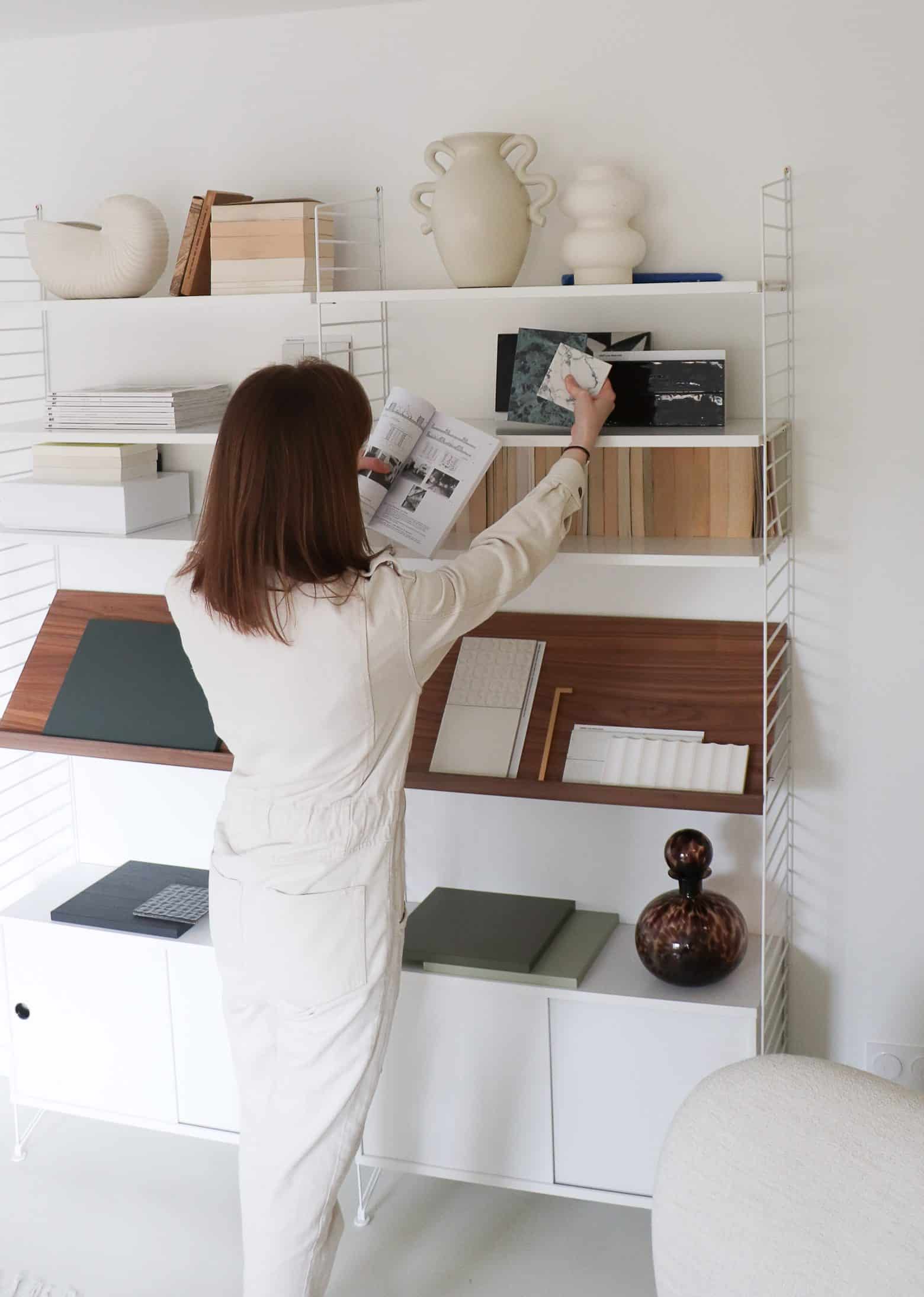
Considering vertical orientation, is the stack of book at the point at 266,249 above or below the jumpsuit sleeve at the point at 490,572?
above

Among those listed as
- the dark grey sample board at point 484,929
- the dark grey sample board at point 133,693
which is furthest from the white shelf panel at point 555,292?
the dark grey sample board at point 484,929

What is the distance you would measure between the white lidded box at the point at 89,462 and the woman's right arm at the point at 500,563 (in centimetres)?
90

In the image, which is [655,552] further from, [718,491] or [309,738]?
[309,738]

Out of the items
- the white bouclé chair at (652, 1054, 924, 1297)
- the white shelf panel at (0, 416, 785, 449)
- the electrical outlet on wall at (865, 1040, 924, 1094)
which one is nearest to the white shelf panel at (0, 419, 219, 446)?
the white shelf panel at (0, 416, 785, 449)

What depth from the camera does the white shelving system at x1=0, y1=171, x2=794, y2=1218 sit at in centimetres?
219

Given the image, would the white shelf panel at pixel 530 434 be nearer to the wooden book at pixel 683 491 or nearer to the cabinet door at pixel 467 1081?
the wooden book at pixel 683 491

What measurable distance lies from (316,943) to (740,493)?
1069mm

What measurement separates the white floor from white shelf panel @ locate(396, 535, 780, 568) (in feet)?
4.16

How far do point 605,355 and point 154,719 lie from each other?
1.15 meters

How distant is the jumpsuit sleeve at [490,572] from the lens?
6.22ft

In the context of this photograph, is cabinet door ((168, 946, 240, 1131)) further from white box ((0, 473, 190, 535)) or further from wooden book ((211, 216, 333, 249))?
wooden book ((211, 216, 333, 249))

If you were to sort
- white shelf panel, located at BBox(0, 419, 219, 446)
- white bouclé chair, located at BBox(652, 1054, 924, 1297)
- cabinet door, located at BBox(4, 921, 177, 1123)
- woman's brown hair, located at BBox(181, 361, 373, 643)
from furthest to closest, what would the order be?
cabinet door, located at BBox(4, 921, 177, 1123) < white shelf panel, located at BBox(0, 419, 219, 446) < woman's brown hair, located at BBox(181, 361, 373, 643) < white bouclé chair, located at BBox(652, 1054, 924, 1297)

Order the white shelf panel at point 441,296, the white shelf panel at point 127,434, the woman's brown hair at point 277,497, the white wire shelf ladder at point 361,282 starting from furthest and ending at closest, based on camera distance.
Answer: the white wire shelf ladder at point 361,282 → the white shelf panel at point 127,434 → the white shelf panel at point 441,296 → the woman's brown hair at point 277,497

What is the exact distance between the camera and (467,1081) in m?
2.41
